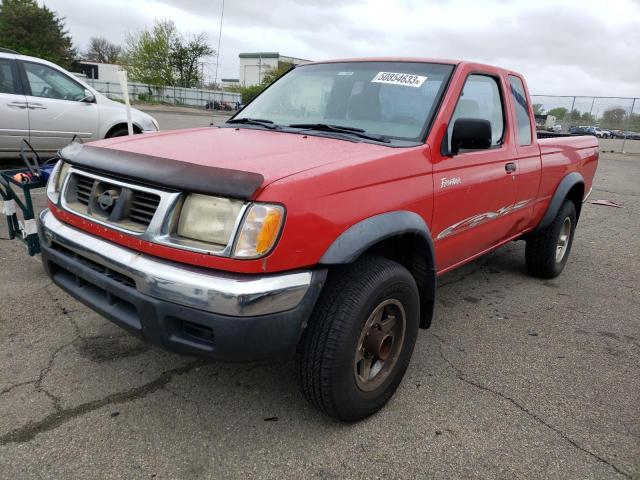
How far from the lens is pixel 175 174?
2.04 m

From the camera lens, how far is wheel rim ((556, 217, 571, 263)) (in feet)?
15.9

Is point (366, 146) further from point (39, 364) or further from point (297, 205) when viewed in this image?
point (39, 364)

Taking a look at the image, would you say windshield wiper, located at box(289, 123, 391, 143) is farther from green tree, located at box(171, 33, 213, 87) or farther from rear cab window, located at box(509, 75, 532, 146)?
green tree, located at box(171, 33, 213, 87)

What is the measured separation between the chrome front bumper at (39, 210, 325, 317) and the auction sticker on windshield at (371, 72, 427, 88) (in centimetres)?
155

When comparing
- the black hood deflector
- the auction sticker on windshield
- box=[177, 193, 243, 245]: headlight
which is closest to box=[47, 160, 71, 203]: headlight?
the black hood deflector

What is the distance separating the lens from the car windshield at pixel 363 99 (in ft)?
9.62

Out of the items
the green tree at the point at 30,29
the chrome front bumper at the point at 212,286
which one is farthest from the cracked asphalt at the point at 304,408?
the green tree at the point at 30,29

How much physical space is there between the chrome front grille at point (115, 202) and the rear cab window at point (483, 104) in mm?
1693

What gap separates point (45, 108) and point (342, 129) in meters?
5.98

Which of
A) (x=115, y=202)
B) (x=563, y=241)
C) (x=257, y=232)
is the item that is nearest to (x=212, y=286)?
(x=257, y=232)

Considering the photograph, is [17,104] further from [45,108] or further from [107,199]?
[107,199]

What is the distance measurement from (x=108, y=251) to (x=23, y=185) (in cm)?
183

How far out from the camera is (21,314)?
3.35 meters

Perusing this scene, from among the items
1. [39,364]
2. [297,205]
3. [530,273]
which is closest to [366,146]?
[297,205]
